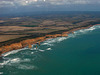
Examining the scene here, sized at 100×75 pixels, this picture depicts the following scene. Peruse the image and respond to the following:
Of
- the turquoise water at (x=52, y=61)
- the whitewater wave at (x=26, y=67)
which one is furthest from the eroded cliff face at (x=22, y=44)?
the whitewater wave at (x=26, y=67)

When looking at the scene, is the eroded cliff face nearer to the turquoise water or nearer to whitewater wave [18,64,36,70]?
the turquoise water

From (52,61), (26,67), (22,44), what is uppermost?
(22,44)

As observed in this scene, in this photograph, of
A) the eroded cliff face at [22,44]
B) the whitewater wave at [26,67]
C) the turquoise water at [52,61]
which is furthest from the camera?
the eroded cliff face at [22,44]

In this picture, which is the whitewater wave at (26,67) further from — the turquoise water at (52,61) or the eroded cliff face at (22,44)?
the eroded cliff face at (22,44)

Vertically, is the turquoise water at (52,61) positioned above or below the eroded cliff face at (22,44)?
below

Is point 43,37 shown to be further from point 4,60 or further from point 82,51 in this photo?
point 4,60

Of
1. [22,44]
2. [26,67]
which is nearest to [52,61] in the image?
[26,67]

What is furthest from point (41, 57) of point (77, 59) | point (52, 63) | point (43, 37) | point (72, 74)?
point (43, 37)

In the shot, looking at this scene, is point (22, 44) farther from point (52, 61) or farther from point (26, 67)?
point (26, 67)

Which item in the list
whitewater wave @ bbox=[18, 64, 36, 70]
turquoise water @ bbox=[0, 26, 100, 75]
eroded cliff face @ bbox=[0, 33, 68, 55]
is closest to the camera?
turquoise water @ bbox=[0, 26, 100, 75]

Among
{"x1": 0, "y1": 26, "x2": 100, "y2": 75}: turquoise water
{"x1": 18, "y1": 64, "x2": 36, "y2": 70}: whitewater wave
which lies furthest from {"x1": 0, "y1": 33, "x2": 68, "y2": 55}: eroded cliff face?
{"x1": 18, "y1": 64, "x2": 36, "y2": 70}: whitewater wave

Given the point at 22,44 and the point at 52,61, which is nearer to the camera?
the point at 52,61
